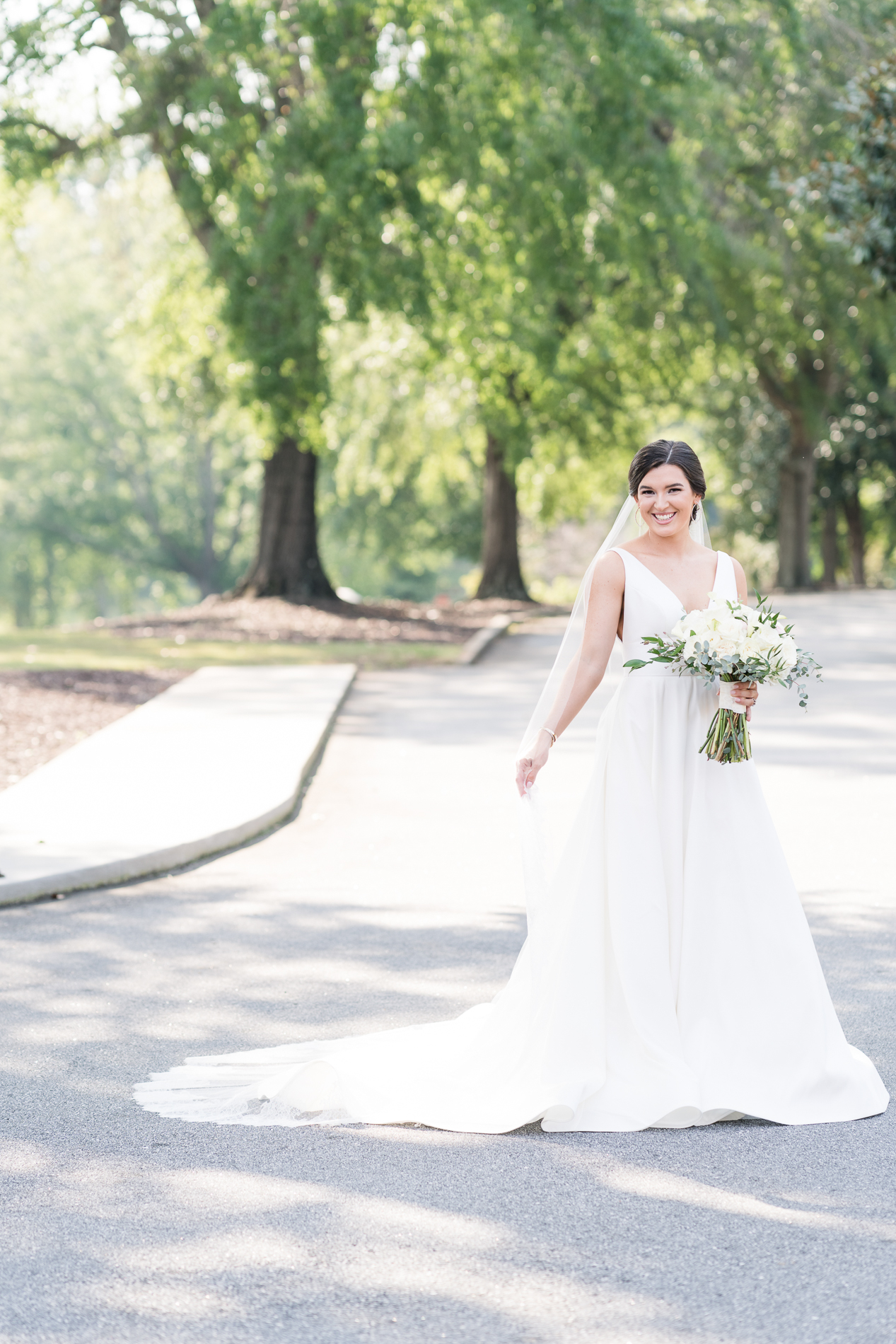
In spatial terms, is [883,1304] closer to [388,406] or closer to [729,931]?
[729,931]

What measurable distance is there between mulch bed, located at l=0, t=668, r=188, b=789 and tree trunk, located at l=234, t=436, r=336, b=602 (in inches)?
322

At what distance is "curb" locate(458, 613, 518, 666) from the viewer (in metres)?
19.2

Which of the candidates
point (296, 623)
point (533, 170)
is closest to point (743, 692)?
point (533, 170)

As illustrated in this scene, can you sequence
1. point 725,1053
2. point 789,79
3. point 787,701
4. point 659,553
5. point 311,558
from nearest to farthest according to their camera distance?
1. point 725,1053
2. point 659,553
3. point 787,701
4. point 789,79
5. point 311,558

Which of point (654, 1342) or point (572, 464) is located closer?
point (654, 1342)

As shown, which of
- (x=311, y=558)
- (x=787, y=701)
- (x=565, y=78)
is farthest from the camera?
(x=311, y=558)

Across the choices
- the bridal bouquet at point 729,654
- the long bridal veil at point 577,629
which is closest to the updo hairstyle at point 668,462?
the long bridal veil at point 577,629

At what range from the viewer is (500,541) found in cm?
3291

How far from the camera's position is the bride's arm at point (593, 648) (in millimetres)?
4730

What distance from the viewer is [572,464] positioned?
3844cm

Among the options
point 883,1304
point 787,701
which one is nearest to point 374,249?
point 787,701

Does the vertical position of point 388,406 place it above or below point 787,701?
above

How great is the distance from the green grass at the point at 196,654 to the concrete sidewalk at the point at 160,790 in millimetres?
3729

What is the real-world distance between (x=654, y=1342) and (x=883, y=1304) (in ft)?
1.84
